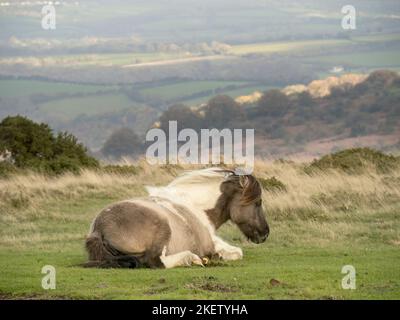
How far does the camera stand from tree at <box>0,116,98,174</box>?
30031 millimetres

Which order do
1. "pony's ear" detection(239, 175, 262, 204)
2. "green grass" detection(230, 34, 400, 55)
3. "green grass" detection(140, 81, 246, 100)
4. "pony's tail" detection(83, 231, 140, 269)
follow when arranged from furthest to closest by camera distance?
"green grass" detection(230, 34, 400, 55) → "green grass" detection(140, 81, 246, 100) → "pony's ear" detection(239, 175, 262, 204) → "pony's tail" detection(83, 231, 140, 269)

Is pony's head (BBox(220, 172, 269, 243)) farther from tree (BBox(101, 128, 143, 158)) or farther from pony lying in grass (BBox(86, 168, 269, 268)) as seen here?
tree (BBox(101, 128, 143, 158))

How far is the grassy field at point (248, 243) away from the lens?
11.7 m

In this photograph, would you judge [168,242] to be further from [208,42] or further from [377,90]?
[208,42]

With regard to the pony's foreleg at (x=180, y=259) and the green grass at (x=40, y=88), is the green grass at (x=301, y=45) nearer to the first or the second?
the green grass at (x=40, y=88)

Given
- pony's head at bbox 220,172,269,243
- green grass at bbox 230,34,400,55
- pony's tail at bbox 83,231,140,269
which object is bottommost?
pony's tail at bbox 83,231,140,269

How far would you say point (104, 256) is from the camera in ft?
44.7

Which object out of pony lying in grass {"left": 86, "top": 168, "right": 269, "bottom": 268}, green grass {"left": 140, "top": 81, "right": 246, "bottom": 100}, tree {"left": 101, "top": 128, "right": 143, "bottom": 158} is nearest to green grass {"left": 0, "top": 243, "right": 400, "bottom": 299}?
pony lying in grass {"left": 86, "top": 168, "right": 269, "bottom": 268}

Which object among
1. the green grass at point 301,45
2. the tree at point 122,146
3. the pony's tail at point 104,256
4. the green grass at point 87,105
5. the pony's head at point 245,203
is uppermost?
the green grass at point 301,45

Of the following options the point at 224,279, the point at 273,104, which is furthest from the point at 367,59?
the point at 224,279

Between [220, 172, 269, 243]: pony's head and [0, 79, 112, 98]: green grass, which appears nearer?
[220, 172, 269, 243]: pony's head

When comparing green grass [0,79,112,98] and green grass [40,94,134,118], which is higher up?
green grass [0,79,112,98]

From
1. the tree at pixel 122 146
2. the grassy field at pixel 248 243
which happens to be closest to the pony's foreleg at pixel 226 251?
the grassy field at pixel 248 243

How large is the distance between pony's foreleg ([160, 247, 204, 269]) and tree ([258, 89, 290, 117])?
81.4 m
